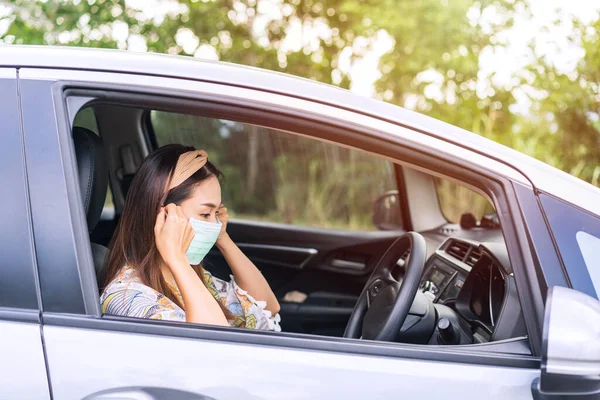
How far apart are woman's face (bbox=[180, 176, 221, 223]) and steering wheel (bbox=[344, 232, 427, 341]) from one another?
569 millimetres

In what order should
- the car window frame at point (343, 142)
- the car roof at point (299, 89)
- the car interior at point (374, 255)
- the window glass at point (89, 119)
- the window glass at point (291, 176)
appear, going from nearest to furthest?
the car window frame at point (343, 142) → the car roof at point (299, 89) → the car interior at point (374, 255) → the window glass at point (89, 119) → the window glass at point (291, 176)

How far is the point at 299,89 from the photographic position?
152cm

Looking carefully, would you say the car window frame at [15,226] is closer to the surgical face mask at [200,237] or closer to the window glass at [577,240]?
the surgical face mask at [200,237]

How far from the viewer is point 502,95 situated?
697 cm

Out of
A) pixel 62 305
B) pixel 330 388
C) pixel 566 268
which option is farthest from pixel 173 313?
pixel 566 268

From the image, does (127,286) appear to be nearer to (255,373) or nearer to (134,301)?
(134,301)

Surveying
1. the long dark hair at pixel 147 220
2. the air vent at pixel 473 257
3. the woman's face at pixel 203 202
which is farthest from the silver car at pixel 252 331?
the air vent at pixel 473 257

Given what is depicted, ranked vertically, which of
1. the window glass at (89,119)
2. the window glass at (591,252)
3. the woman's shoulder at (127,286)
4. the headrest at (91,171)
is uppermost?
the window glass at (89,119)

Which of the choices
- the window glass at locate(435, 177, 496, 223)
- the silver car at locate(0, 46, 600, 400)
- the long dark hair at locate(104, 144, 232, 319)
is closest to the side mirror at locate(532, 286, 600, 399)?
the silver car at locate(0, 46, 600, 400)

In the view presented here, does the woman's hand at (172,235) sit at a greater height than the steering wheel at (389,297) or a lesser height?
greater

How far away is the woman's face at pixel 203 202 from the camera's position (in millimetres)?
1938

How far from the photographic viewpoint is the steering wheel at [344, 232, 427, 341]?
170 centimetres

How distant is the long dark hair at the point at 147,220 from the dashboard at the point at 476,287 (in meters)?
Result: 0.86

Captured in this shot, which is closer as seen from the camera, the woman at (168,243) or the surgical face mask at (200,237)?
the woman at (168,243)
